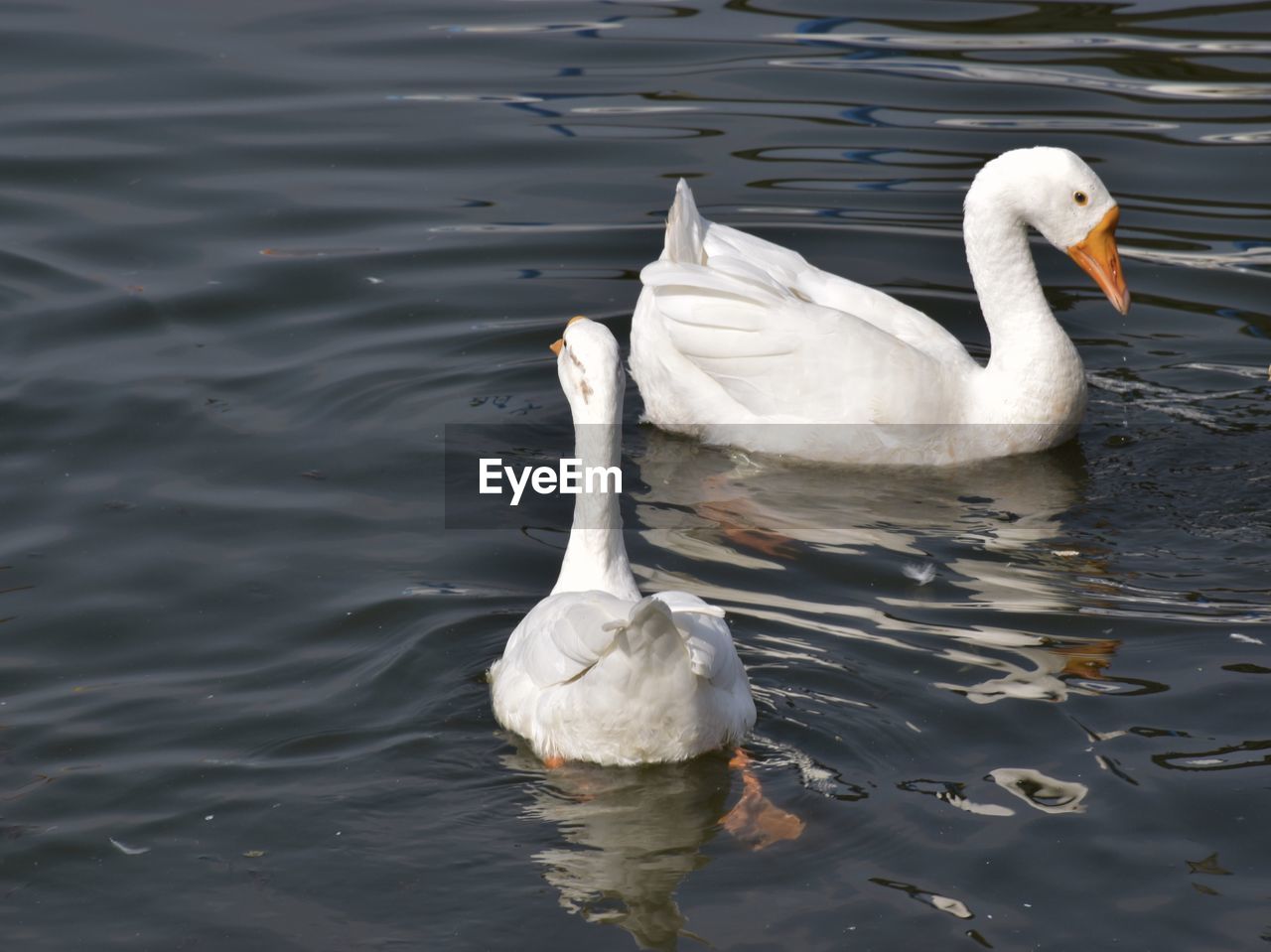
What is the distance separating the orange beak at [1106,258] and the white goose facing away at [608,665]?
322cm

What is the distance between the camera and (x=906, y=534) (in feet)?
23.7

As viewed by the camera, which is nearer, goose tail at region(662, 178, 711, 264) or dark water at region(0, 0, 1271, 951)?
dark water at region(0, 0, 1271, 951)

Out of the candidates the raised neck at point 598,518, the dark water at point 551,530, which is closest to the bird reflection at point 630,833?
the dark water at point 551,530

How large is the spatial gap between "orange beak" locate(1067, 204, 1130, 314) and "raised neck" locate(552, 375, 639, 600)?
126 inches

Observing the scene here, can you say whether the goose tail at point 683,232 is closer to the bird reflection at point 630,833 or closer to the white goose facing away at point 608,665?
the white goose facing away at point 608,665

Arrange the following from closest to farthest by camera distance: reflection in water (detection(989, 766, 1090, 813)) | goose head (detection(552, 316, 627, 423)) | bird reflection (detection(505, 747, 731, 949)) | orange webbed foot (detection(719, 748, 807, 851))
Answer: bird reflection (detection(505, 747, 731, 949))
orange webbed foot (detection(719, 748, 807, 851))
reflection in water (detection(989, 766, 1090, 813))
goose head (detection(552, 316, 627, 423))

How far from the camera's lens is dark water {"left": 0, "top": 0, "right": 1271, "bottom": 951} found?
4.95 meters

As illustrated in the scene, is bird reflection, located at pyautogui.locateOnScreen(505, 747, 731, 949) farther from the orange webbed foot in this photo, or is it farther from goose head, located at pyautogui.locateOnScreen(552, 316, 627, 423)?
goose head, located at pyautogui.locateOnScreen(552, 316, 627, 423)

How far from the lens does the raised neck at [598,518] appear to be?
587cm

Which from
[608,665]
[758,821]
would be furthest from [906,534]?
[608,665]

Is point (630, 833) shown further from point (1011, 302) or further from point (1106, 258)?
point (1106, 258)

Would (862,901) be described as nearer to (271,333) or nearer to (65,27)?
(271,333)

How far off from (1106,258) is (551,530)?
2.91 m

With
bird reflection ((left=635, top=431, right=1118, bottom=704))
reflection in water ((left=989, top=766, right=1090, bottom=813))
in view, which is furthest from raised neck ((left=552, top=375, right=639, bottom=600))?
reflection in water ((left=989, top=766, right=1090, bottom=813))
